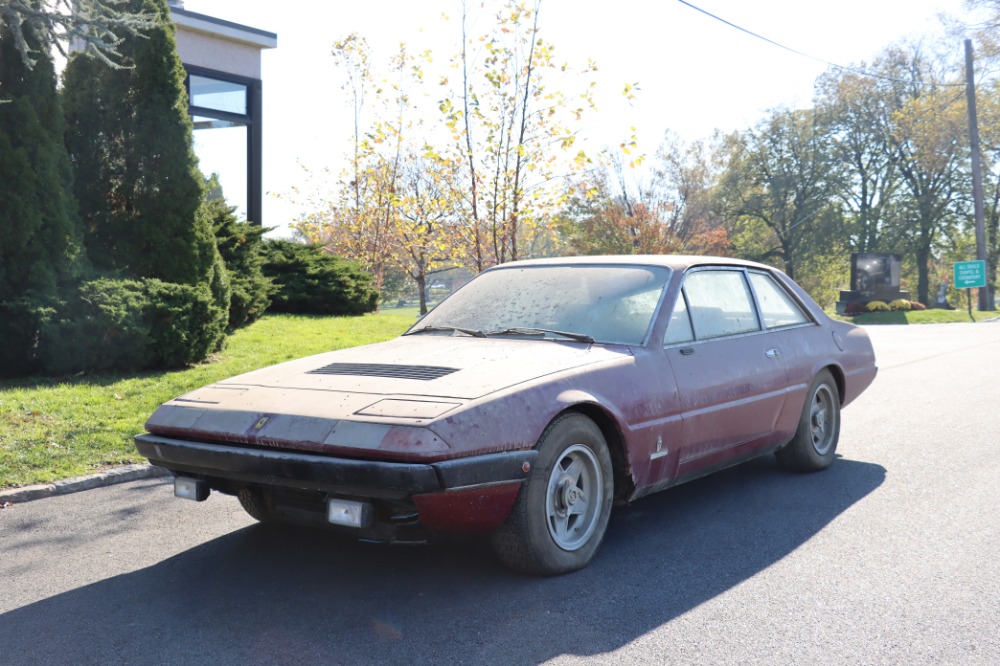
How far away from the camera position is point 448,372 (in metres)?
4.19

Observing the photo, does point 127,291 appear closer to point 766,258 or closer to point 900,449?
point 900,449

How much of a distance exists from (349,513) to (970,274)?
40437mm

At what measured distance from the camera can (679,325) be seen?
5113mm

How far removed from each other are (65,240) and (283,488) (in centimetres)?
645

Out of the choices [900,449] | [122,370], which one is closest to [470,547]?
[900,449]

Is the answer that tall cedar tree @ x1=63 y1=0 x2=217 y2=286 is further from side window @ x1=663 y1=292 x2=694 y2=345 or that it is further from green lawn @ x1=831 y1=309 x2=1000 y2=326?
green lawn @ x1=831 y1=309 x2=1000 y2=326

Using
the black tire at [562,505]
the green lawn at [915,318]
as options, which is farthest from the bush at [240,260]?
the green lawn at [915,318]

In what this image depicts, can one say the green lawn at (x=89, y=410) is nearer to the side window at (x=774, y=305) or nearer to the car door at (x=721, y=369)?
the car door at (x=721, y=369)

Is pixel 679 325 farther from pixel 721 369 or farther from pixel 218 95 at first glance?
pixel 218 95

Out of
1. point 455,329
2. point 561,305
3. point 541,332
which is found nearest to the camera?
point 541,332

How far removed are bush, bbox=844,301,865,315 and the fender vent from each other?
114ft

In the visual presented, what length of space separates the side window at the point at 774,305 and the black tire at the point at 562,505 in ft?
7.18

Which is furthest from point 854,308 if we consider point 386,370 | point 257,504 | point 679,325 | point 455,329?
point 257,504

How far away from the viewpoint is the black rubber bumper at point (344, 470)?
354cm
